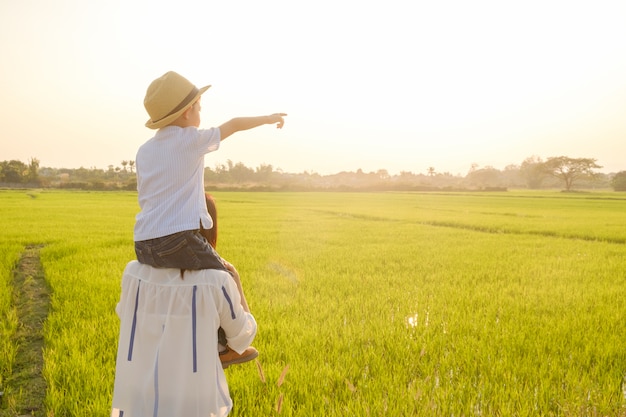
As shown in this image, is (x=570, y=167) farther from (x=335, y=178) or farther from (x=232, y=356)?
(x=232, y=356)

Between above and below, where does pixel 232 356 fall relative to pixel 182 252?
below

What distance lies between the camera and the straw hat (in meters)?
1.66

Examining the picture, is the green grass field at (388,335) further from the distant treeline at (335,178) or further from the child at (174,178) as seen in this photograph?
the distant treeline at (335,178)

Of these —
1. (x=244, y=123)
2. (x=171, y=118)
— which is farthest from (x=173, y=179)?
(x=244, y=123)

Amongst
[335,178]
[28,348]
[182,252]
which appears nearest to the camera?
[182,252]

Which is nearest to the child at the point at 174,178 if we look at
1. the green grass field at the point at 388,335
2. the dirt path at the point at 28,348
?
the green grass field at the point at 388,335

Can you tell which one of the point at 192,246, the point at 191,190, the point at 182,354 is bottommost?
the point at 182,354

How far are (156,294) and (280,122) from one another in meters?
0.84

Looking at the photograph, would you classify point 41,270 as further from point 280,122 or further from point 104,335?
point 280,122

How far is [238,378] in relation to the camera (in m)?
2.59

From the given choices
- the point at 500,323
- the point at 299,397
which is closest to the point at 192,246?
the point at 299,397

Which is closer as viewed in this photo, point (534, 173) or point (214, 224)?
point (214, 224)

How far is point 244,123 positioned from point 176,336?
0.86 metres

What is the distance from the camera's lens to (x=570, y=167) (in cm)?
7462
